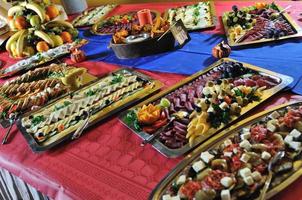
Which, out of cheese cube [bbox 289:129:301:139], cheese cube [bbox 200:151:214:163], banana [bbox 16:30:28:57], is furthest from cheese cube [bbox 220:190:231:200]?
banana [bbox 16:30:28:57]

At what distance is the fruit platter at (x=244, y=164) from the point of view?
69 cm

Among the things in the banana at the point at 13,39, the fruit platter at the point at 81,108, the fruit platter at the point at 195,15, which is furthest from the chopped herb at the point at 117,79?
the banana at the point at 13,39

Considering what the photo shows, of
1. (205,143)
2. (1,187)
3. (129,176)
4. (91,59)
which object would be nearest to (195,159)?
(205,143)

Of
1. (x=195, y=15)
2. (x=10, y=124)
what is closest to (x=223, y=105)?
(x=10, y=124)

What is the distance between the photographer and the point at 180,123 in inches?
38.3

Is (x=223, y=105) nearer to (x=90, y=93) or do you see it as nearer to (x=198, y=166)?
(x=198, y=166)

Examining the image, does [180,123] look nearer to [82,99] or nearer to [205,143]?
[205,143]

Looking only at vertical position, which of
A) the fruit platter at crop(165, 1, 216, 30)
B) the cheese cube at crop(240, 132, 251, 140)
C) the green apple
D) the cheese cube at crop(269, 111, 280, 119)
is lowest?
the fruit platter at crop(165, 1, 216, 30)

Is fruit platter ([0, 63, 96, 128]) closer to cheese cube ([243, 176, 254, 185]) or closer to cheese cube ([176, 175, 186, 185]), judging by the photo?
cheese cube ([176, 175, 186, 185])

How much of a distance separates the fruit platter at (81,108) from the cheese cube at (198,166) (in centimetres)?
42

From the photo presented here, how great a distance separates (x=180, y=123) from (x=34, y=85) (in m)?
0.70

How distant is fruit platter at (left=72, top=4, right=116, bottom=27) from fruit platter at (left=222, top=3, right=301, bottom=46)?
0.81m

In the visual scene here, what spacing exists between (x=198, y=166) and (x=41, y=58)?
3.85ft

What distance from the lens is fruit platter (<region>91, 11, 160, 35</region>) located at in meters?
1.91
